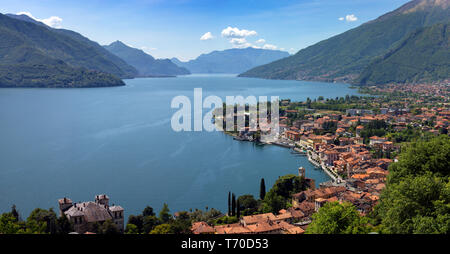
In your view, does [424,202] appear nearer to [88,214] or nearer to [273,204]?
[273,204]

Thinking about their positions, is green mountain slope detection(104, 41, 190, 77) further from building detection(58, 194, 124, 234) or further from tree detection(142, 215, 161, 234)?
tree detection(142, 215, 161, 234)

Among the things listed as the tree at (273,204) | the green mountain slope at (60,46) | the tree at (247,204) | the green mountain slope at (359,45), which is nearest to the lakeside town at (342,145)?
the tree at (273,204)

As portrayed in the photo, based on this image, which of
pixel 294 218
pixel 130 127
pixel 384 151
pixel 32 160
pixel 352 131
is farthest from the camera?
pixel 130 127

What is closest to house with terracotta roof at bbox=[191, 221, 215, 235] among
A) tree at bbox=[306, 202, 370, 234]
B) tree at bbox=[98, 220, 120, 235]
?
tree at bbox=[98, 220, 120, 235]

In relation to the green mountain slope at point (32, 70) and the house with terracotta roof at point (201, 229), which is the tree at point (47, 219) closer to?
the house with terracotta roof at point (201, 229)
